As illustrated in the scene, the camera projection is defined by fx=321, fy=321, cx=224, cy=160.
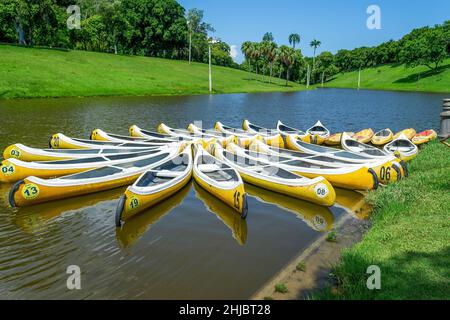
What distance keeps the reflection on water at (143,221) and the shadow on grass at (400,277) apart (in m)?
7.21

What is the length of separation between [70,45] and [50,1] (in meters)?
25.3

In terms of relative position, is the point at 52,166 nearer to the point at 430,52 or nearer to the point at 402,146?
the point at 402,146

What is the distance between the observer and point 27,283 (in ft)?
30.2

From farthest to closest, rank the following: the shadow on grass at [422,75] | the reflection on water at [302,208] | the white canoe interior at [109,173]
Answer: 1. the shadow on grass at [422,75]
2. the white canoe interior at [109,173]
3. the reflection on water at [302,208]

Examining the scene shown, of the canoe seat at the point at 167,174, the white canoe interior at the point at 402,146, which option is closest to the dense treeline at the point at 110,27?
the canoe seat at the point at 167,174

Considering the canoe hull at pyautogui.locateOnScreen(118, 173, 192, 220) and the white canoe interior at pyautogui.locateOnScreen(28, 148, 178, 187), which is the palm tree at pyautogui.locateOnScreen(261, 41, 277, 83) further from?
the canoe hull at pyautogui.locateOnScreen(118, 173, 192, 220)

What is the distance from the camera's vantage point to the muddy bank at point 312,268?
26.5 feet

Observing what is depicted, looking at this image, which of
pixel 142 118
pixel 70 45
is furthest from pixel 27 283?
pixel 70 45

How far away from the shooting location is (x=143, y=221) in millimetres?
13281

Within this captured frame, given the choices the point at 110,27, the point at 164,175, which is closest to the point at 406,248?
the point at 164,175

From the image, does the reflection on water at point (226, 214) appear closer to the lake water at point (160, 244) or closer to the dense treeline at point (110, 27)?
the lake water at point (160, 244)

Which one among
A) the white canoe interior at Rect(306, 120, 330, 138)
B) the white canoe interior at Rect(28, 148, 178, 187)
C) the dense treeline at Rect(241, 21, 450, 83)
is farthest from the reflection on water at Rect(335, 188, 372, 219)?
the dense treeline at Rect(241, 21, 450, 83)

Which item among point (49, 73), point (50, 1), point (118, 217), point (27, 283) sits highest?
point (50, 1)
